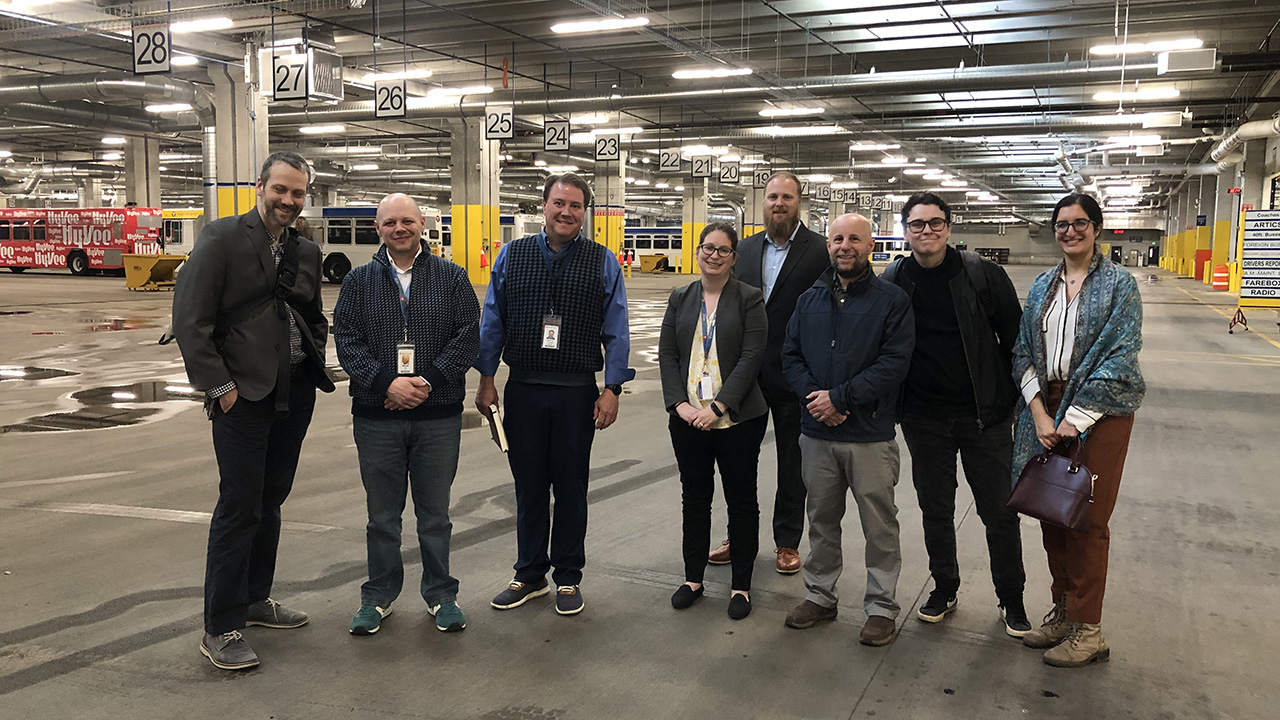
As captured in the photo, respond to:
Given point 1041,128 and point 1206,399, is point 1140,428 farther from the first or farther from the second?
point 1041,128

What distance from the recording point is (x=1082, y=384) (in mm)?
3334

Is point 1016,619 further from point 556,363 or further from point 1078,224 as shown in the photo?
point 556,363

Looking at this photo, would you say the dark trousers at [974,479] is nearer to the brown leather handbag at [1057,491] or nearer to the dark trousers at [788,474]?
the brown leather handbag at [1057,491]

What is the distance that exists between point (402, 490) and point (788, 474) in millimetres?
1766

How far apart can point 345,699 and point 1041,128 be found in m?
25.8

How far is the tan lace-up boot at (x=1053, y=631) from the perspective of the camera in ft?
11.7

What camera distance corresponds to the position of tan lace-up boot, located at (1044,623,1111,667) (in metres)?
3.41

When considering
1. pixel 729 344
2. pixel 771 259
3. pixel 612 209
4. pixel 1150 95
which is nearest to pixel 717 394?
pixel 729 344

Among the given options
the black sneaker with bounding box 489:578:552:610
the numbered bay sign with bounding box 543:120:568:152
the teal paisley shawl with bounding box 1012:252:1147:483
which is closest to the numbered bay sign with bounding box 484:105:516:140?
the numbered bay sign with bounding box 543:120:568:152

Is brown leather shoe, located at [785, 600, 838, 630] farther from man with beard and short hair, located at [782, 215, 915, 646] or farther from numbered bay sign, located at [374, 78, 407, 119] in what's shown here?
numbered bay sign, located at [374, 78, 407, 119]

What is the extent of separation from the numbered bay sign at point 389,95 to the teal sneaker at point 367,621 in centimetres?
1578

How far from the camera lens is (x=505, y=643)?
11.8 ft

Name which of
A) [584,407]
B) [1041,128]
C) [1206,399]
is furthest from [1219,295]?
[584,407]

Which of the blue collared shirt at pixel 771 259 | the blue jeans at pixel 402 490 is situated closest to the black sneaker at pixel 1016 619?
the blue collared shirt at pixel 771 259
